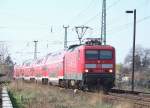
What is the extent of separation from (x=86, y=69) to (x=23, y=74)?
48904 mm

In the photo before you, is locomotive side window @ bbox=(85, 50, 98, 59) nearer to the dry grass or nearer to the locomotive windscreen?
the locomotive windscreen

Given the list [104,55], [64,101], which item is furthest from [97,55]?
[64,101]

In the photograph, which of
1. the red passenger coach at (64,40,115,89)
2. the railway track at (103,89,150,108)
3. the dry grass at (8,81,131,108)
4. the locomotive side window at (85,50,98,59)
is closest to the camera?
the dry grass at (8,81,131,108)

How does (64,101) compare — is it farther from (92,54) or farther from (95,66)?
(92,54)

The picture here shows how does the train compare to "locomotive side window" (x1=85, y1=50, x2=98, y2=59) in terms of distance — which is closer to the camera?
the train

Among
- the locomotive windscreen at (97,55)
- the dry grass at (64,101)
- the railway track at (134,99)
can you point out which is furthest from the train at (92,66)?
the dry grass at (64,101)

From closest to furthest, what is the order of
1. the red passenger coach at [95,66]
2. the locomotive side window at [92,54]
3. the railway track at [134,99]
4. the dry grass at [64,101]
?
the dry grass at [64,101] < the railway track at [134,99] < the red passenger coach at [95,66] < the locomotive side window at [92,54]

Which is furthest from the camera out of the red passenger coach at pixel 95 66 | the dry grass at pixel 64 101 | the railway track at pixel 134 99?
the red passenger coach at pixel 95 66

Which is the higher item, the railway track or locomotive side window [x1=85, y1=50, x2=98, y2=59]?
locomotive side window [x1=85, y1=50, x2=98, y2=59]

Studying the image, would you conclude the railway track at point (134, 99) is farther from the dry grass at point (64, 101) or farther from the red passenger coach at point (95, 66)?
the red passenger coach at point (95, 66)

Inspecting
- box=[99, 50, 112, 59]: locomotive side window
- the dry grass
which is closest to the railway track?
the dry grass

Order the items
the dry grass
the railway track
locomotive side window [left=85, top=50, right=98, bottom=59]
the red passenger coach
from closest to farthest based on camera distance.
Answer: the dry grass < the railway track < the red passenger coach < locomotive side window [left=85, top=50, right=98, bottom=59]

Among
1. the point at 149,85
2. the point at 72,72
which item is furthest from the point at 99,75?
the point at 149,85

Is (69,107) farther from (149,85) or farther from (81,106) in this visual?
(149,85)
